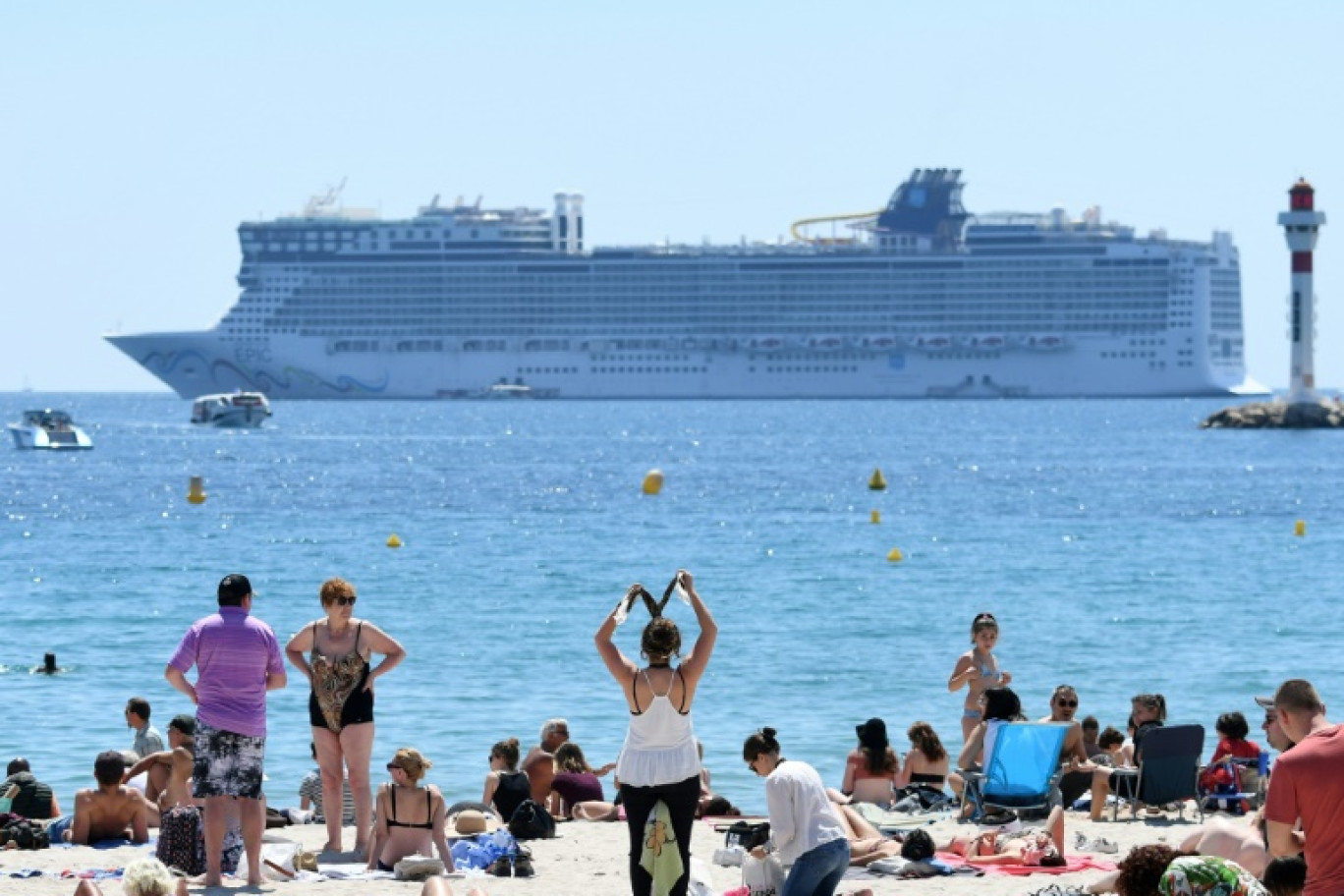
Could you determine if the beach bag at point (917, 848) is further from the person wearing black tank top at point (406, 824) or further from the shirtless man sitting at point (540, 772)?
the shirtless man sitting at point (540, 772)

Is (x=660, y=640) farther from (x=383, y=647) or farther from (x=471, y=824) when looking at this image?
(x=471, y=824)

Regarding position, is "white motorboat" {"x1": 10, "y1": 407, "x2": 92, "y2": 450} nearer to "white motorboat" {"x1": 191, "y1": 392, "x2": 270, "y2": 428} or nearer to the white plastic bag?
"white motorboat" {"x1": 191, "y1": 392, "x2": 270, "y2": 428}

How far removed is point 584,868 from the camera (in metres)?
10.2

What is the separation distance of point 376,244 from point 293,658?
122823mm

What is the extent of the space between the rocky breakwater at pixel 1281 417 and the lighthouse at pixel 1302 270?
4389 mm

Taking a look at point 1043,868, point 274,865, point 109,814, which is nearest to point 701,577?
point 109,814

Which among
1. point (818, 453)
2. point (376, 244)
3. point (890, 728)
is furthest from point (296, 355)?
point (890, 728)

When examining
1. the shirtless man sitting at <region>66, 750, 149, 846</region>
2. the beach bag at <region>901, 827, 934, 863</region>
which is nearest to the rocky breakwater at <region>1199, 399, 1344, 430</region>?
the beach bag at <region>901, 827, 934, 863</region>

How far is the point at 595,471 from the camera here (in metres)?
62.1

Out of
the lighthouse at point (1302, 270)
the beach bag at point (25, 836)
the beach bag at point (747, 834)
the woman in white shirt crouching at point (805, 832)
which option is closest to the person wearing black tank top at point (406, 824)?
the beach bag at point (747, 834)

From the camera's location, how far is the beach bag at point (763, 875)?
860 centimetres

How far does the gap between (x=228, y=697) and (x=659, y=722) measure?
6.51 feet

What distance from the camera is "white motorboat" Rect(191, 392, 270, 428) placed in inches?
3844

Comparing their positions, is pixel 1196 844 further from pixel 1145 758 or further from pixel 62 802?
pixel 62 802
